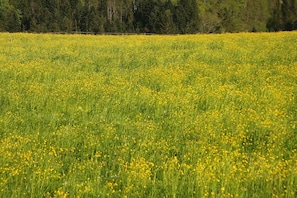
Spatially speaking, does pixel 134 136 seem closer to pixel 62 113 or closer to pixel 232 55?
pixel 62 113

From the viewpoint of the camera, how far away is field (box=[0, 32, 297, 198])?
5145 millimetres

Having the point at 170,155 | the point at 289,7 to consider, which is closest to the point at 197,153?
the point at 170,155

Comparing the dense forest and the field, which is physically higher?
the dense forest

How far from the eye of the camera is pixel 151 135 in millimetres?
7203

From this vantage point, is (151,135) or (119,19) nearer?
(151,135)

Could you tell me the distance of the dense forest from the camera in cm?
7961

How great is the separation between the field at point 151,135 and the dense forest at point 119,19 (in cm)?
6445

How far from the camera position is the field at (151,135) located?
5145 mm

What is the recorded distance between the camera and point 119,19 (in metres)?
99.3

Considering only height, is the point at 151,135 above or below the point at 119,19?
below

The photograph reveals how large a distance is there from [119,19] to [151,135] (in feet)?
315

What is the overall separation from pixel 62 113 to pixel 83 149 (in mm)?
2508

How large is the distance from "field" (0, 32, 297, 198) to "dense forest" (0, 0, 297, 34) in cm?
6445

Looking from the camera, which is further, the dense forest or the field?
the dense forest
